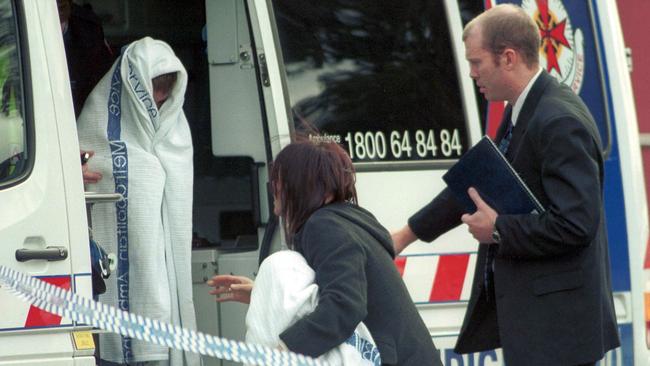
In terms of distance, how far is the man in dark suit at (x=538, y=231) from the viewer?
11.6 feet

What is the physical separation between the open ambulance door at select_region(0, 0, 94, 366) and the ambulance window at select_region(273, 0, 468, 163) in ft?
2.80

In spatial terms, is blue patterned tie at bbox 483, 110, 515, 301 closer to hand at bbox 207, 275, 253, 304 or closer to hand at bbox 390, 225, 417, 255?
hand at bbox 390, 225, 417, 255

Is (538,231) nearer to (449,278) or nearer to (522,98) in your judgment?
(522,98)

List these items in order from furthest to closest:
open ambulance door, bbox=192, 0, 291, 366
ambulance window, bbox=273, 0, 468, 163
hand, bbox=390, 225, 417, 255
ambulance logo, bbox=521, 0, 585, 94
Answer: ambulance logo, bbox=521, 0, 585, 94, open ambulance door, bbox=192, 0, 291, 366, ambulance window, bbox=273, 0, 468, 163, hand, bbox=390, 225, 417, 255

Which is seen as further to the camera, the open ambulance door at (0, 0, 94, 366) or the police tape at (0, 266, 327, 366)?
the open ambulance door at (0, 0, 94, 366)

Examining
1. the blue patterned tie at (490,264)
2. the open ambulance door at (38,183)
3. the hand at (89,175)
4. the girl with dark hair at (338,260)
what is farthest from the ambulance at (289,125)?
the girl with dark hair at (338,260)

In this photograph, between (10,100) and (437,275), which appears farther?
(437,275)

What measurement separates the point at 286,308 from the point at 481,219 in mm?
849

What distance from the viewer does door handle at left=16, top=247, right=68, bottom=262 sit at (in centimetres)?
362

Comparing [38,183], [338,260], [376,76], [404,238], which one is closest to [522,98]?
[404,238]

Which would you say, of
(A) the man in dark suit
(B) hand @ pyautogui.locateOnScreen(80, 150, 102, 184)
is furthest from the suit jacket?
(B) hand @ pyautogui.locateOnScreen(80, 150, 102, 184)

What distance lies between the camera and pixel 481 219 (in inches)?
144

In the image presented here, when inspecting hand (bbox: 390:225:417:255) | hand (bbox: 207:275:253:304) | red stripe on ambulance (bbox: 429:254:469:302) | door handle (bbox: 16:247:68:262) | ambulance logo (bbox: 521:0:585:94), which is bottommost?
red stripe on ambulance (bbox: 429:254:469:302)

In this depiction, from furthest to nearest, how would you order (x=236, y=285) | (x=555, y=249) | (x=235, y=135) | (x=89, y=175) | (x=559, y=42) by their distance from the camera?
1. (x=559, y=42)
2. (x=235, y=135)
3. (x=89, y=175)
4. (x=555, y=249)
5. (x=236, y=285)
